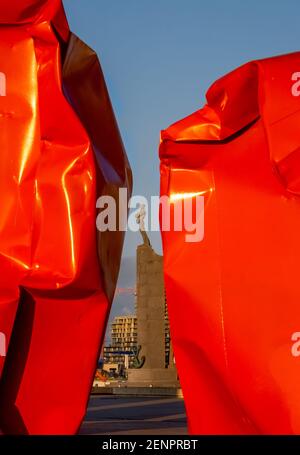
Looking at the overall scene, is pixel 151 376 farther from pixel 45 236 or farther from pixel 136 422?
pixel 45 236

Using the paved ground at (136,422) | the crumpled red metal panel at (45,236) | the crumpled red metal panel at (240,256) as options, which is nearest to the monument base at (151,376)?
the paved ground at (136,422)

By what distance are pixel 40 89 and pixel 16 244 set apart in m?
1.20

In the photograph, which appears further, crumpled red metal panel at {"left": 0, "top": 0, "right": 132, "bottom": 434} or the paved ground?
the paved ground

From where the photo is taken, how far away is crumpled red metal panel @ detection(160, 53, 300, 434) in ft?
18.1

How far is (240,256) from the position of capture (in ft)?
18.8

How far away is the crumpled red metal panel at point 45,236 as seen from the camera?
5.86m

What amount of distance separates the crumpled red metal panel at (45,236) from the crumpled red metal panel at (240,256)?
2.08ft

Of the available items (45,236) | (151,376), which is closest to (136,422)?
(45,236)

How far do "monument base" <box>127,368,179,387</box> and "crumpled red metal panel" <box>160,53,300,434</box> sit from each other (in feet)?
68.9

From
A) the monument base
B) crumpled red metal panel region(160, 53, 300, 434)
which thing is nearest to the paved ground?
crumpled red metal panel region(160, 53, 300, 434)

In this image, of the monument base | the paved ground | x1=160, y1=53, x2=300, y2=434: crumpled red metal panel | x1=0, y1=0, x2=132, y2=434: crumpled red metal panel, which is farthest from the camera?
the monument base

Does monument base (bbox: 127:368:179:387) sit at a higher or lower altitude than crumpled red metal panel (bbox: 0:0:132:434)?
lower

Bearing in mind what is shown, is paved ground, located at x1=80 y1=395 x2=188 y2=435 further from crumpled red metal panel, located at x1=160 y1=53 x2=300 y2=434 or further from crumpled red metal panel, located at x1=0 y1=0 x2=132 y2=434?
crumpled red metal panel, located at x1=160 y1=53 x2=300 y2=434

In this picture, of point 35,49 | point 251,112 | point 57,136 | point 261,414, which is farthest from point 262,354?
point 35,49
